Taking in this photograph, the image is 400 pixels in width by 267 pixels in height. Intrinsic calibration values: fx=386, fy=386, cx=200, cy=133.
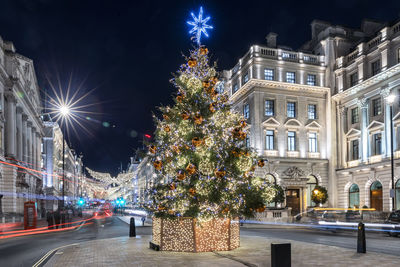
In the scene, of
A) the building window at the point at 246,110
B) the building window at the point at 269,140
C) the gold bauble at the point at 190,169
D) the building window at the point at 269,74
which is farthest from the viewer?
the building window at the point at 246,110

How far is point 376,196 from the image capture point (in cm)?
4022

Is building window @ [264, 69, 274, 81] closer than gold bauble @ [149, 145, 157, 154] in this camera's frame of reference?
No

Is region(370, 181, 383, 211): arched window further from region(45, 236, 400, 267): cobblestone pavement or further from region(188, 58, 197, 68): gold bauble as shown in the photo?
region(188, 58, 197, 68): gold bauble

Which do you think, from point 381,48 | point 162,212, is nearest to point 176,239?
point 162,212

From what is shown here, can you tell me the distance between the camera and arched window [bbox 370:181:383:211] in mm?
39594

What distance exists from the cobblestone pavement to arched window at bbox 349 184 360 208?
1218 inches

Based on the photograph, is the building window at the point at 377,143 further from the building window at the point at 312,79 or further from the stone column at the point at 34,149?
the stone column at the point at 34,149

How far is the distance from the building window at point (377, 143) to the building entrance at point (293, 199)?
10.5 meters

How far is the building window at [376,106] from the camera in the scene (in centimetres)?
4037

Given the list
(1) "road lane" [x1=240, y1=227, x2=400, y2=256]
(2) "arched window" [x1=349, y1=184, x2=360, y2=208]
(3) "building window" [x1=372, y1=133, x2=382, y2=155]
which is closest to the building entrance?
(2) "arched window" [x1=349, y1=184, x2=360, y2=208]

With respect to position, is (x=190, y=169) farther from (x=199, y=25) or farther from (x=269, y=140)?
(x=269, y=140)

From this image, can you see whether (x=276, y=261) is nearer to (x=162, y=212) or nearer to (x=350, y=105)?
(x=162, y=212)

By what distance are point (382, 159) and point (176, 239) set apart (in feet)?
101

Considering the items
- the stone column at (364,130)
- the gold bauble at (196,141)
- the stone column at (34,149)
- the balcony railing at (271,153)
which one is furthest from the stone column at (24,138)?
the gold bauble at (196,141)
